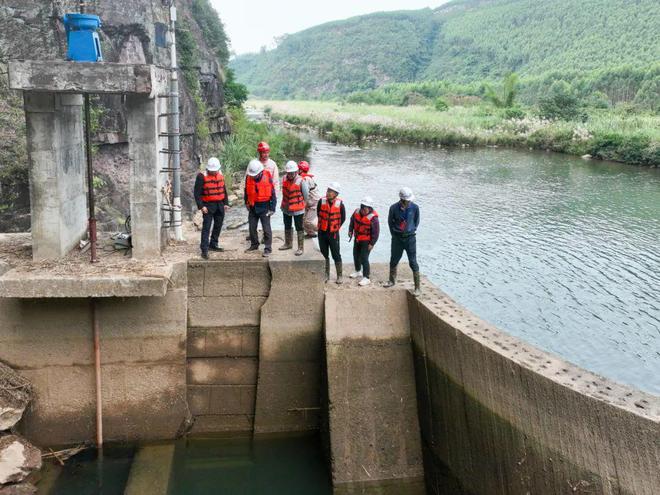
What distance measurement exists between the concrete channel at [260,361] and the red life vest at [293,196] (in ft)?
2.51

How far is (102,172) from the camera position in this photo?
2128 centimetres

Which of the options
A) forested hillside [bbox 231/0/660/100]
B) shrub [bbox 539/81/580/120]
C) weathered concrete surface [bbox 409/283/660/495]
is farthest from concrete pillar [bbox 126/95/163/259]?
forested hillside [bbox 231/0/660/100]

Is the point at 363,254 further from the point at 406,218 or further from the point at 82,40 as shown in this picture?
the point at 82,40

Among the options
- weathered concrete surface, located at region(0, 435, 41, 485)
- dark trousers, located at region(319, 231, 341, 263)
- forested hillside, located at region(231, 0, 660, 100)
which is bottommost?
weathered concrete surface, located at region(0, 435, 41, 485)

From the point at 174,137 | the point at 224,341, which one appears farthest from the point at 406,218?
the point at 174,137

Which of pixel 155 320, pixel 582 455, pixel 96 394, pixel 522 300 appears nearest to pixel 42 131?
pixel 155 320

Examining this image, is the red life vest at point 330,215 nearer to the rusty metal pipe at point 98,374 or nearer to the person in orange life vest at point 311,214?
the person in orange life vest at point 311,214

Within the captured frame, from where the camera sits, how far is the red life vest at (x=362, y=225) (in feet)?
39.0

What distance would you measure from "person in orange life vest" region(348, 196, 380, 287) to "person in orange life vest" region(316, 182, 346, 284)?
0.24 meters

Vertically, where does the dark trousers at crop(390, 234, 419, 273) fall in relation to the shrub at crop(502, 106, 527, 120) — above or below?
below

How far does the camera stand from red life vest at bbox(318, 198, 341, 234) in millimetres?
11891

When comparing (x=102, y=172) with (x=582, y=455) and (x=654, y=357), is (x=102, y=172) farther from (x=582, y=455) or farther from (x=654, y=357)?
(x=582, y=455)

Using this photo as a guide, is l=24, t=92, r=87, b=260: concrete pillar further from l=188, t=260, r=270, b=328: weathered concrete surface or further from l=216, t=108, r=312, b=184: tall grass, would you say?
l=216, t=108, r=312, b=184: tall grass

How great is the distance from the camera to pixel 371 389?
11516 millimetres
